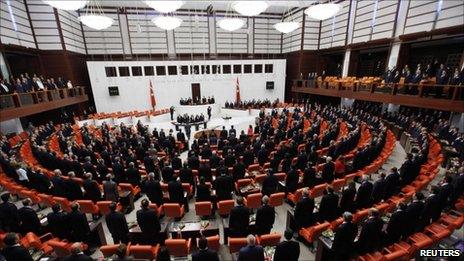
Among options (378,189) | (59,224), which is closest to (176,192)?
(59,224)

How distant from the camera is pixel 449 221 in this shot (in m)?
4.85

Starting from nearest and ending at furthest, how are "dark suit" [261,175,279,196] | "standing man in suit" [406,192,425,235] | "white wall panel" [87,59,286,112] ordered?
"standing man in suit" [406,192,425,235] → "dark suit" [261,175,279,196] → "white wall panel" [87,59,286,112]

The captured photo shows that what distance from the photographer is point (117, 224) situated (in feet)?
14.5

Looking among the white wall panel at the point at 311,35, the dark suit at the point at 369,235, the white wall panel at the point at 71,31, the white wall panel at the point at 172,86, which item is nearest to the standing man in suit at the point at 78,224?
the dark suit at the point at 369,235

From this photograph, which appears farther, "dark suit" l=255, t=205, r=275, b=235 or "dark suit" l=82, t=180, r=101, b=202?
"dark suit" l=82, t=180, r=101, b=202

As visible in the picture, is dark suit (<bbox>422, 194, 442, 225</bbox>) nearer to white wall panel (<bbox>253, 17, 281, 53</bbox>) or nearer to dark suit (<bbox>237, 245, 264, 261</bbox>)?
dark suit (<bbox>237, 245, 264, 261</bbox>)

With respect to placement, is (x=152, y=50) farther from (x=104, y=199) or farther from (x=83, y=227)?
(x=83, y=227)

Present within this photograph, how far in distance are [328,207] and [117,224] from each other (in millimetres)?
4328

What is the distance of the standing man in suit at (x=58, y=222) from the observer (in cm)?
438

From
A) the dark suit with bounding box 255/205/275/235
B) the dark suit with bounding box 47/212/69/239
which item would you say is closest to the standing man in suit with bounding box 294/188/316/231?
the dark suit with bounding box 255/205/275/235

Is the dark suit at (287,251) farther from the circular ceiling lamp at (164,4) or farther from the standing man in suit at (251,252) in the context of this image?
the circular ceiling lamp at (164,4)

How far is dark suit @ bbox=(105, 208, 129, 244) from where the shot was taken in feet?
14.3

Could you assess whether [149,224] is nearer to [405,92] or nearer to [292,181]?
[292,181]

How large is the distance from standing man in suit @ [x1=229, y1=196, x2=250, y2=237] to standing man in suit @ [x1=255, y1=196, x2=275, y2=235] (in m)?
0.23
